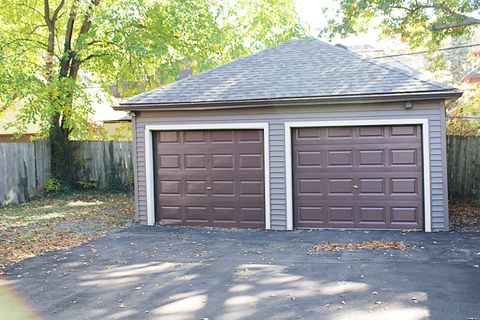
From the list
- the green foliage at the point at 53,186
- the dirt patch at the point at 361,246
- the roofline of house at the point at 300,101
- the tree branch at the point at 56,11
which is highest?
the tree branch at the point at 56,11

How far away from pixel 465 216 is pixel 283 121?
4.80m

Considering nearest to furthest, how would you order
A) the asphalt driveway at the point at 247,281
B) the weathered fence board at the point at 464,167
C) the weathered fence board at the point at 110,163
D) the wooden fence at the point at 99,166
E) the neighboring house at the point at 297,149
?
1. the asphalt driveway at the point at 247,281
2. the neighboring house at the point at 297,149
3. the weathered fence board at the point at 464,167
4. the wooden fence at the point at 99,166
5. the weathered fence board at the point at 110,163

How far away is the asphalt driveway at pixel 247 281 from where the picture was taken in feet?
19.6

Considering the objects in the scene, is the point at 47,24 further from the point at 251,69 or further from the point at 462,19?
the point at 462,19

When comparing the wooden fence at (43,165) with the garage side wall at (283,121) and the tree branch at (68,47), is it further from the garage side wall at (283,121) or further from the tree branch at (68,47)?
the garage side wall at (283,121)

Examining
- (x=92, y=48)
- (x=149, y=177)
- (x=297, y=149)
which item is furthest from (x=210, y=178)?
(x=92, y=48)

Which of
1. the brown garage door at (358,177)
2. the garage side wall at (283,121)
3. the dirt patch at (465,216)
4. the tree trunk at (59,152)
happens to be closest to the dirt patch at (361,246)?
the brown garage door at (358,177)

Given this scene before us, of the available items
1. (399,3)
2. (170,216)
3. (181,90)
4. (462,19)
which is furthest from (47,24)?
(462,19)

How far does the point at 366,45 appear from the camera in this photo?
34.5 m

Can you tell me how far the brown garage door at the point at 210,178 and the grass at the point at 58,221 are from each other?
1390 millimetres

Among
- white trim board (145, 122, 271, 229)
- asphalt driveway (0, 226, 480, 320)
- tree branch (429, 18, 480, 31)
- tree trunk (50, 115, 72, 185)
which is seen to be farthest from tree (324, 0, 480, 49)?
tree trunk (50, 115, 72, 185)

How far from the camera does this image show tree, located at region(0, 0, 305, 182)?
17938 millimetres

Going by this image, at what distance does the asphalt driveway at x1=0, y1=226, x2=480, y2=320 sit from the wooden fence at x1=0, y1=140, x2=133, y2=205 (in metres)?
7.60

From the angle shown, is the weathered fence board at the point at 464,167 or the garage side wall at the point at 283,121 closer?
the garage side wall at the point at 283,121
